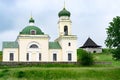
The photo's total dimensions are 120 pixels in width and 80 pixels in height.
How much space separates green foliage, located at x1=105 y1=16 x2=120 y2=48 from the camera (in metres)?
58.6

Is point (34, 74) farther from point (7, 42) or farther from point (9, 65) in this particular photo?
point (7, 42)

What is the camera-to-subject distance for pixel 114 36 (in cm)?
5916

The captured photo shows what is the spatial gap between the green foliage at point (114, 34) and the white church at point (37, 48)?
49.7ft

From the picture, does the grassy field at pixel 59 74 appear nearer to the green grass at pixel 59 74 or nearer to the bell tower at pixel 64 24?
the green grass at pixel 59 74

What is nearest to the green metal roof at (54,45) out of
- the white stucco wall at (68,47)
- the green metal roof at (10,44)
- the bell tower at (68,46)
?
the bell tower at (68,46)

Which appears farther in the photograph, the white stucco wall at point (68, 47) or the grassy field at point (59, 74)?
the white stucco wall at point (68, 47)

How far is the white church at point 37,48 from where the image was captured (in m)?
71.5

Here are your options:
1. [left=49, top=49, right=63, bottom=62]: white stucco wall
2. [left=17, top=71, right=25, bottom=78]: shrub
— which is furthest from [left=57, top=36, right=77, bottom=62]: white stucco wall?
[left=17, top=71, right=25, bottom=78]: shrub

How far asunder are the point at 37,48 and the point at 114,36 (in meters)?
18.6

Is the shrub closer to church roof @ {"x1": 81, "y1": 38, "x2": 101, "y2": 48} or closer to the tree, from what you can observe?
the tree

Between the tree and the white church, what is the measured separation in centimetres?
Answer: 1518

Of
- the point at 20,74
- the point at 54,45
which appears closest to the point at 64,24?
the point at 54,45

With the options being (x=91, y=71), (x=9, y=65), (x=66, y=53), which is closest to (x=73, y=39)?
(x=66, y=53)

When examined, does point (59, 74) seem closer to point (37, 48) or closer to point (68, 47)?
point (37, 48)
